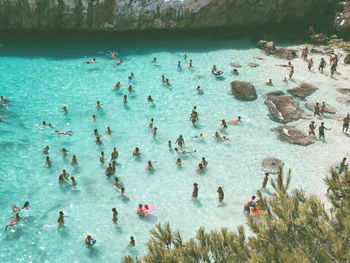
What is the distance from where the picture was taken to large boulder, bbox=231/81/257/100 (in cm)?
2809

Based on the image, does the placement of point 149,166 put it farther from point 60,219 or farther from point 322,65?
point 322,65

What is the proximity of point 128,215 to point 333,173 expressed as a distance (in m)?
10.2

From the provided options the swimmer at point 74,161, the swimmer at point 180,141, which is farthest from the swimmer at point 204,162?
the swimmer at point 74,161

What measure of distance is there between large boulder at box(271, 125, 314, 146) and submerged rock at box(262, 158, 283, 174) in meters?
→ 2.37

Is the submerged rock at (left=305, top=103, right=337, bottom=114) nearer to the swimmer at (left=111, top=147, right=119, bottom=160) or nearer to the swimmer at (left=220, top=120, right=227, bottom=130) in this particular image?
the swimmer at (left=220, top=120, right=227, bottom=130)

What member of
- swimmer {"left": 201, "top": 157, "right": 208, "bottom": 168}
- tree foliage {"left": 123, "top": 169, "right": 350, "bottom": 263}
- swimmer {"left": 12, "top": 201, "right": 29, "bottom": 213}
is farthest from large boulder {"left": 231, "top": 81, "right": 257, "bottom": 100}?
tree foliage {"left": 123, "top": 169, "right": 350, "bottom": 263}

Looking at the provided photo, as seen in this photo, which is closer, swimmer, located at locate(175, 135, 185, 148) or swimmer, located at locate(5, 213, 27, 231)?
swimmer, located at locate(5, 213, 27, 231)

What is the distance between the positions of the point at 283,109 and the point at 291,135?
288 cm

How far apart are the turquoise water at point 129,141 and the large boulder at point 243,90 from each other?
57cm

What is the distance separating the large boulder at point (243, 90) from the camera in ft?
92.2

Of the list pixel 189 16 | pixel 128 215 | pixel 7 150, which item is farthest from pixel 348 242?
pixel 189 16

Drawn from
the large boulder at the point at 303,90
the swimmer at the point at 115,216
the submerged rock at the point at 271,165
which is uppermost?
the large boulder at the point at 303,90

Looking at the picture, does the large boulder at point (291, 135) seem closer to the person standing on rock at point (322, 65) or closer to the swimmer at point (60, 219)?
the person standing on rock at point (322, 65)

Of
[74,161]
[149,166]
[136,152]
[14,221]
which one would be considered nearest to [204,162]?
[149,166]
